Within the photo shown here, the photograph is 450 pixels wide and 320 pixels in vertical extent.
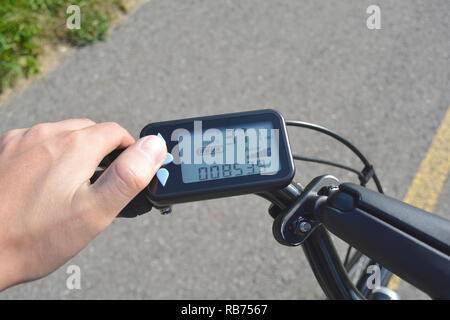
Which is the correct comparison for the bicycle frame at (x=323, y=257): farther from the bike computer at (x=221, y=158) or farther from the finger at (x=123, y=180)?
the finger at (x=123, y=180)

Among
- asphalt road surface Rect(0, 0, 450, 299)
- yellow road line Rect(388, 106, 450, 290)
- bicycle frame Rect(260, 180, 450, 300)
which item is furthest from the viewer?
yellow road line Rect(388, 106, 450, 290)

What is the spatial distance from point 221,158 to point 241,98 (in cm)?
215

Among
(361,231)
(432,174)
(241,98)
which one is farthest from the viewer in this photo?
(241,98)

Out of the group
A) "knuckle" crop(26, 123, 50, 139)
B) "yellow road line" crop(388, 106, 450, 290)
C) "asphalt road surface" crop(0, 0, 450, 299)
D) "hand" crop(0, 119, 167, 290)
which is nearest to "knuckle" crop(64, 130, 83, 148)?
"hand" crop(0, 119, 167, 290)

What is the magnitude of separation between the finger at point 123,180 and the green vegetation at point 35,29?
2702mm

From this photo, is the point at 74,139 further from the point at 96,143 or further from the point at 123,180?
the point at 123,180

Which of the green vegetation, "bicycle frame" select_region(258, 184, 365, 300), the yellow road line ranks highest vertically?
the green vegetation

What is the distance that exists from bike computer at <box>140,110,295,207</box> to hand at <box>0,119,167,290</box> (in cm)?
6

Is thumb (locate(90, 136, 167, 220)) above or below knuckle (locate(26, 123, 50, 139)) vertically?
below

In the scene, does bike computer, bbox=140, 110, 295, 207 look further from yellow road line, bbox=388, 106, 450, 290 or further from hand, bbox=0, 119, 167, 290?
yellow road line, bbox=388, 106, 450, 290

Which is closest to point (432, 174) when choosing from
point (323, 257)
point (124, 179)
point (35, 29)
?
point (323, 257)

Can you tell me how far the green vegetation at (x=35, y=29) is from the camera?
332 centimetres

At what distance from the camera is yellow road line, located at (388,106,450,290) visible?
289 cm

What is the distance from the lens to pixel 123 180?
103 cm
